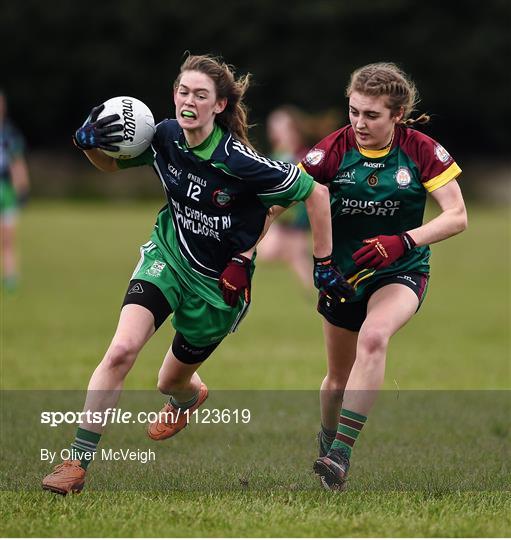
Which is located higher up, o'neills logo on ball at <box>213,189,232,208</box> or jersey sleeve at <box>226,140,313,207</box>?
jersey sleeve at <box>226,140,313,207</box>

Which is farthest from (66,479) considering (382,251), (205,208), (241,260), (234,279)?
(382,251)

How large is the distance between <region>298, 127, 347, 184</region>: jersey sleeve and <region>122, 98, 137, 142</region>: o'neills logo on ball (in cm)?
90

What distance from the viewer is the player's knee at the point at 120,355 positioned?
5.36m

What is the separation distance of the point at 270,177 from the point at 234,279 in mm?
553

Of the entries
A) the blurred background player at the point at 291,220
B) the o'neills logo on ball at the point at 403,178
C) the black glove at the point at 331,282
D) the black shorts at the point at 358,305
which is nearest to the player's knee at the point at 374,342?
the black glove at the point at 331,282

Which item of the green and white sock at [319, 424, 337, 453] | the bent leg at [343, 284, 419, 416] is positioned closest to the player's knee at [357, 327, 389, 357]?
the bent leg at [343, 284, 419, 416]

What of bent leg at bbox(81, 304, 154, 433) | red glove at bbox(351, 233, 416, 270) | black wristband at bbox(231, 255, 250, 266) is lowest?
bent leg at bbox(81, 304, 154, 433)

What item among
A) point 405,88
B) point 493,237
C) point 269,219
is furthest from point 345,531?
point 493,237

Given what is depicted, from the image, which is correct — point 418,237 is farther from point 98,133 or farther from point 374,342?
point 98,133

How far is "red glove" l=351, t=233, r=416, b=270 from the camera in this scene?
5641 millimetres

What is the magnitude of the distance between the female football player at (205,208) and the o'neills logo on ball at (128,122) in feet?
0.17

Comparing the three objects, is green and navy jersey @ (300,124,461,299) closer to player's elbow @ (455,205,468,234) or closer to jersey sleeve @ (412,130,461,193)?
jersey sleeve @ (412,130,461,193)

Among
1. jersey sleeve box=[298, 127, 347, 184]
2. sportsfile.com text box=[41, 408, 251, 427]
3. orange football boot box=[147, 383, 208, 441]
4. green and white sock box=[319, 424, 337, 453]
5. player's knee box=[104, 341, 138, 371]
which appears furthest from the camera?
sportsfile.com text box=[41, 408, 251, 427]

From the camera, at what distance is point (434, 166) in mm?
5809
